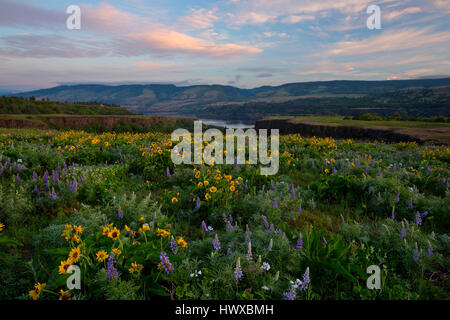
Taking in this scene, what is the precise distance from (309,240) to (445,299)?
1524mm

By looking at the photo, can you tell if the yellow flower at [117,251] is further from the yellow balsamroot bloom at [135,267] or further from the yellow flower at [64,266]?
the yellow flower at [64,266]

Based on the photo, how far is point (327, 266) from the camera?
2.77 m

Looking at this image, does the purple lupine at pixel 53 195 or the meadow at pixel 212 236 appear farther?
the purple lupine at pixel 53 195

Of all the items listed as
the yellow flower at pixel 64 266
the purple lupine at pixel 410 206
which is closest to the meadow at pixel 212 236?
the yellow flower at pixel 64 266

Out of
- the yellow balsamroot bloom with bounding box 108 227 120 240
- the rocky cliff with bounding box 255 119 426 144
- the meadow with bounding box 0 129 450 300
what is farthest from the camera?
the rocky cliff with bounding box 255 119 426 144

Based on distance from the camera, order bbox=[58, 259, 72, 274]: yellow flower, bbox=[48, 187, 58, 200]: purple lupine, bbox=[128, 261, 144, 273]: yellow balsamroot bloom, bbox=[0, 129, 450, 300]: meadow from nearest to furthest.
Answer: bbox=[58, 259, 72, 274]: yellow flower, bbox=[128, 261, 144, 273]: yellow balsamroot bloom, bbox=[0, 129, 450, 300]: meadow, bbox=[48, 187, 58, 200]: purple lupine

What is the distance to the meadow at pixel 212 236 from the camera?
2.54m

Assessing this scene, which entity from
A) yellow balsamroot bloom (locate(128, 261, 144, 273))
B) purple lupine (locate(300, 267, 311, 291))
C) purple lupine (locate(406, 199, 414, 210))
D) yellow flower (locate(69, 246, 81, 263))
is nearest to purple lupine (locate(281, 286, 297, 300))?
purple lupine (locate(300, 267, 311, 291))

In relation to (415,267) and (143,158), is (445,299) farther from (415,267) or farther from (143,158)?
(143,158)

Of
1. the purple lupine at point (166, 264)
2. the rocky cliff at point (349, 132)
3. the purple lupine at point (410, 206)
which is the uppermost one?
the rocky cliff at point (349, 132)

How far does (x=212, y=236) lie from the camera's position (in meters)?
3.92

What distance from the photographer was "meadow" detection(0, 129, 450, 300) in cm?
254

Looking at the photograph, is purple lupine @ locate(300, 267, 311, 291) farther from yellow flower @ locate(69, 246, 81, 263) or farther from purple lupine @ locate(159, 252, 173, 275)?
yellow flower @ locate(69, 246, 81, 263)
